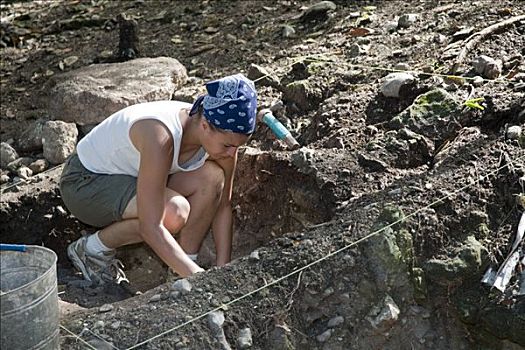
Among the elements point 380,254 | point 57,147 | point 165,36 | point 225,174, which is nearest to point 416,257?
point 380,254

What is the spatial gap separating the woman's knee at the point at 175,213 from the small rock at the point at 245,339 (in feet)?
2.62

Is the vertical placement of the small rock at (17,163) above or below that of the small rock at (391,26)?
below

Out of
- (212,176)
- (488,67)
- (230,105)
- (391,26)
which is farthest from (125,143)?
(391,26)

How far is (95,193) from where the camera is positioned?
4047 mm

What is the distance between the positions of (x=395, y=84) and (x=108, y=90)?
1734 millimetres

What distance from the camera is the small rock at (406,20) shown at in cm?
554

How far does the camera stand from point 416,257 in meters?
3.55

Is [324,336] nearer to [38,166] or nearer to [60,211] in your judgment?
[60,211]

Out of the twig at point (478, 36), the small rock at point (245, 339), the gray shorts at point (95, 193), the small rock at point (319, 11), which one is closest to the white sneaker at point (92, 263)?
the gray shorts at point (95, 193)

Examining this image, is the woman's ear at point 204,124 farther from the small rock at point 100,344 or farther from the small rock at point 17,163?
the small rock at point 17,163

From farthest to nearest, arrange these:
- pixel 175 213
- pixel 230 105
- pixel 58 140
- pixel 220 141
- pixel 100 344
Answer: pixel 58 140, pixel 175 213, pixel 220 141, pixel 230 105, pixel 100 344

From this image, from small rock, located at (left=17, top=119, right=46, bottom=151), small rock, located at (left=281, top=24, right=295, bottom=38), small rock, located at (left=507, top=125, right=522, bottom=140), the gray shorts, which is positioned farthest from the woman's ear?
small rock, located at (left=281, top=24, right=295, bottom=38)

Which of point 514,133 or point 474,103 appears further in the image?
point 474,103

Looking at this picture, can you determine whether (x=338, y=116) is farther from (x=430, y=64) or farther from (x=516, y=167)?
(x=516, y=167)
